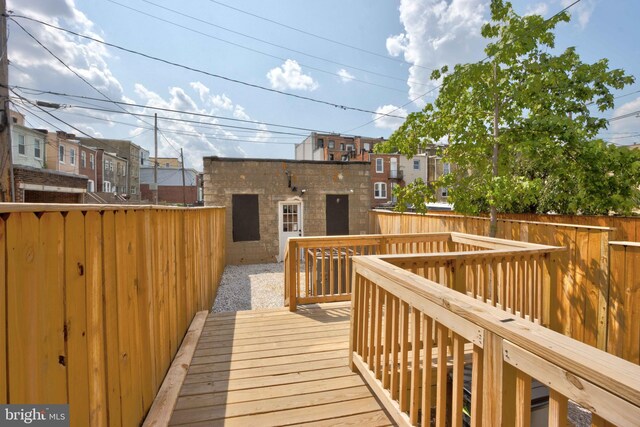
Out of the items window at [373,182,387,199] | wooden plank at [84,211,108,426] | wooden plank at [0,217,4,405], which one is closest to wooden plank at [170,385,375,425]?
wooden plank at [84,211,108,426]

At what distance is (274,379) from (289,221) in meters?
8.64

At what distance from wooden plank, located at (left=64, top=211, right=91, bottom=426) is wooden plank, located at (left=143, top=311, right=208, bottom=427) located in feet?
2.60

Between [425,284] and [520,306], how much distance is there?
1.98m

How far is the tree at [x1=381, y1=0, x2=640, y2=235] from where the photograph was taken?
5.01 m

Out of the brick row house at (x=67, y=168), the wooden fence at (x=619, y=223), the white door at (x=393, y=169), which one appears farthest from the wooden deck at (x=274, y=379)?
the white door at (x=393, y=169)

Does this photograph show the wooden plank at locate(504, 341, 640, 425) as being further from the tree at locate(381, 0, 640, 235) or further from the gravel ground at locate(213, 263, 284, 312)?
the gravel ground at locate(213, 263, 284, 312)

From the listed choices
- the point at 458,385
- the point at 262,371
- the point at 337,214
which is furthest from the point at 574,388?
the point at 337,214

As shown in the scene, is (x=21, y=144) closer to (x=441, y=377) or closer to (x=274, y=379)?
(x=274, y=379)

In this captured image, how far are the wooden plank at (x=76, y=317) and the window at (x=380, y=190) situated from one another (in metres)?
31.5

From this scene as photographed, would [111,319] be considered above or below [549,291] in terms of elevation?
above

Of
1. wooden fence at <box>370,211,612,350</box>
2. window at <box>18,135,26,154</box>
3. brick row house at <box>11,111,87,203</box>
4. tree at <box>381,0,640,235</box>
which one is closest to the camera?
wooden fence at <box>370,211,612,350</box>

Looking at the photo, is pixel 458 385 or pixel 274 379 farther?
pixel 274 379

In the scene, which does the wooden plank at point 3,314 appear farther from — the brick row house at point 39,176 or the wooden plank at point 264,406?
the brick row house at point 39,176

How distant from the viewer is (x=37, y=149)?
21531mm
